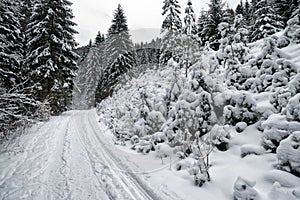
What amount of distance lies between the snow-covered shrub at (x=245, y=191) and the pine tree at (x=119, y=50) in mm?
22943

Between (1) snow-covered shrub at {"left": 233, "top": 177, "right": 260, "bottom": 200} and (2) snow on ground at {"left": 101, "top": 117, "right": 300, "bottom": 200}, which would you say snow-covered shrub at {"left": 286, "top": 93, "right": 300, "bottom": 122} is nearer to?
(2) snow on ground at {"left": 101, "top": 117, "right": 300, "bottom": 200}

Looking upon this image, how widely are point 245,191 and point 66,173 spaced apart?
168 inches

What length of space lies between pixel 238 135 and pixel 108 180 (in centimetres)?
371

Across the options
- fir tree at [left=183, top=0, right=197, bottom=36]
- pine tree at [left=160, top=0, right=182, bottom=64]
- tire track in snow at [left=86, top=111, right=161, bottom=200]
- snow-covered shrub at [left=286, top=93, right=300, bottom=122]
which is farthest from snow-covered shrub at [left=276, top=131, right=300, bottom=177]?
pine tree at [left=160, top=0, right=182, bottom=64]

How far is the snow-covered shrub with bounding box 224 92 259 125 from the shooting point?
243 inches

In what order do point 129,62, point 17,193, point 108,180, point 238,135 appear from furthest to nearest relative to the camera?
point 129,62 < point 238,135 < point 108,180 < point 17,193

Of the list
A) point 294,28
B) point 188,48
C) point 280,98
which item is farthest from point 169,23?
point 280,98

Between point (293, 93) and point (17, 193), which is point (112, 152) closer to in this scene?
point (17, 193)

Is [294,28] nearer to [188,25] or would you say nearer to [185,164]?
[185,164]

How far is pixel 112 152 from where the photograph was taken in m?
8.12

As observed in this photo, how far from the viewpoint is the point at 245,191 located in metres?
4.07

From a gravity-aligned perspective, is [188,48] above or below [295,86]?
above

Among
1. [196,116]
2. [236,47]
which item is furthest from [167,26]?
[196,116]

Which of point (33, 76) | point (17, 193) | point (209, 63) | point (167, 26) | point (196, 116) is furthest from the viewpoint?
point (167, 26)
